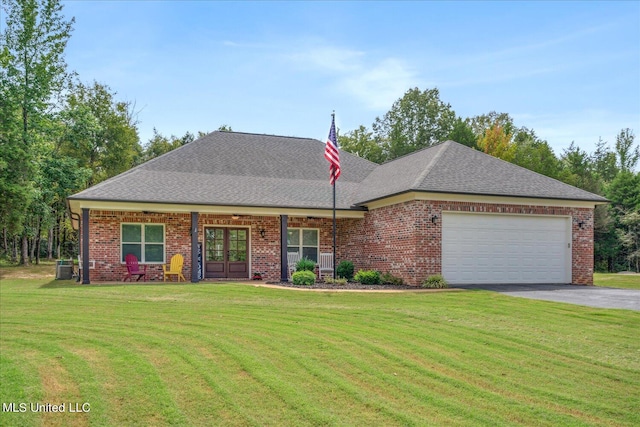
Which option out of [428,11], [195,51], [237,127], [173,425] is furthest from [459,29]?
[237,127]

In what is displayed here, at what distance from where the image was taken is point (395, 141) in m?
52.0

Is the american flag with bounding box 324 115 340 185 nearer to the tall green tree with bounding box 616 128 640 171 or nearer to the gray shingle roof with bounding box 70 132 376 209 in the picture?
the gray shingle roof with bounding box 70 132 376 209

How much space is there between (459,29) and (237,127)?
107 ft

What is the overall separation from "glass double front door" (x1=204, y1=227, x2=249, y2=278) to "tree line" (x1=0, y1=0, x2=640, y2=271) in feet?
41.1

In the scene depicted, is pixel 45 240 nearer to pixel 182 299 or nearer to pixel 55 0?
pixel 55 0

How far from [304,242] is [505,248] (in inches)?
283

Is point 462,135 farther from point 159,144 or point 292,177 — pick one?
point 292,177

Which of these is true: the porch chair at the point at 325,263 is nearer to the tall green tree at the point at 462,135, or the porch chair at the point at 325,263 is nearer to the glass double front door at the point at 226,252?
the glass double front door at the point at 226,252

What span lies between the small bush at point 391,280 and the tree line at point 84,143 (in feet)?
62.2

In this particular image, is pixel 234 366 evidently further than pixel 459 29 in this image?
No

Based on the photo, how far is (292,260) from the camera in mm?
20281

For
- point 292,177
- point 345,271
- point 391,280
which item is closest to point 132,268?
point 345,271

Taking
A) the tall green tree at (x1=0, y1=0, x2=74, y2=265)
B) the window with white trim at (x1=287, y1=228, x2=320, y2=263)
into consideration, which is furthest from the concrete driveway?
the tall green tree at (x1=0, y1=0, x2=74, y2=265)

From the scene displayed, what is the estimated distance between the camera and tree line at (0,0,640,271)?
28.8 m
